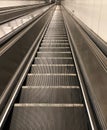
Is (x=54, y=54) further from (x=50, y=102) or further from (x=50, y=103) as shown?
(x=50, y=103)

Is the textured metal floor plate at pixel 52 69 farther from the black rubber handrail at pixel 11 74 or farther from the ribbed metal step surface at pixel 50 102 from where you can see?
the black rubber handrail at pixel 11 74

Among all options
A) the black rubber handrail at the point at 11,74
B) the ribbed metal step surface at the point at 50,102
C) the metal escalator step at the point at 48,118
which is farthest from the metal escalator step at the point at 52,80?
the metal escalator step at the point at 48,118

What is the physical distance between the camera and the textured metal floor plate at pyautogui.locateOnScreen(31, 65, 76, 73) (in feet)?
9.70

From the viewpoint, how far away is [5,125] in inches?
64.9

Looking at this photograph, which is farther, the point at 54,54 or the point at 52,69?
the point at 54,54

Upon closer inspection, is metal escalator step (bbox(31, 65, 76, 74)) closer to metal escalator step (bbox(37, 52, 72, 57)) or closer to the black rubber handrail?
the black rubber handrail

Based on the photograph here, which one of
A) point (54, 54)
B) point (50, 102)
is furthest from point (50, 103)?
point (54, 54)

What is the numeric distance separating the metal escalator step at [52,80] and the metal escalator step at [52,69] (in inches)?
11.8

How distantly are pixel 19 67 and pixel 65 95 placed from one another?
0.75 m

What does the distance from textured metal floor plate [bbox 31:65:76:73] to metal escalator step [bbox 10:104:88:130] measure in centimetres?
112

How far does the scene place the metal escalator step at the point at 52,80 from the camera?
100.0 inches

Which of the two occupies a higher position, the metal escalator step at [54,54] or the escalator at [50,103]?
the escalator at [50,103]

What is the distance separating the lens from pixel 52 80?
2588 millimetres

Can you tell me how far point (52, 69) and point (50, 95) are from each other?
850mm
